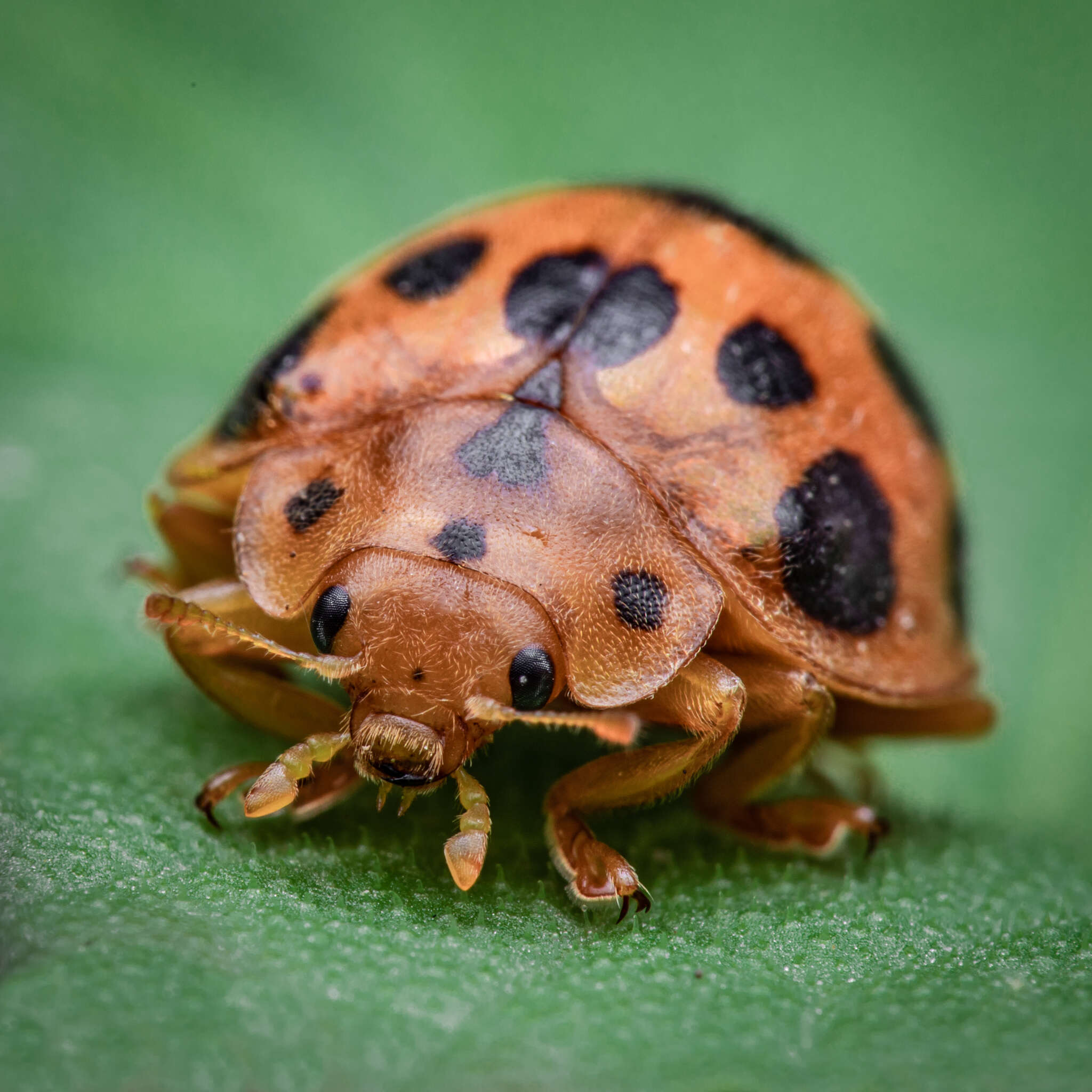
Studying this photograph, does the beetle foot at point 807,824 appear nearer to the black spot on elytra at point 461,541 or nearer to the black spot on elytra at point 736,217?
the black spot on elytra at point 461,541

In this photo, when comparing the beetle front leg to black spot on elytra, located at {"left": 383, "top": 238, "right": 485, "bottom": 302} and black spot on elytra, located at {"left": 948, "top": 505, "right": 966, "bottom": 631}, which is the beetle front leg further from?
black spot on elytra, located at {"left": 383, "top": 238, "right": 485, "bottom": 302}

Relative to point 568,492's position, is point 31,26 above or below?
above

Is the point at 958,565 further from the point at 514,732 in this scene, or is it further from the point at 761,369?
the point at 514,732

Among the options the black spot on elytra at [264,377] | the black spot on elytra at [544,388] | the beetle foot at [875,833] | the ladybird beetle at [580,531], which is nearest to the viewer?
A: the ladybird beetle at [580,531]

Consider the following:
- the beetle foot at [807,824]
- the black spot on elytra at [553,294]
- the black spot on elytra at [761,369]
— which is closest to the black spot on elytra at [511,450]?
the black spot on elytra at [553,294]

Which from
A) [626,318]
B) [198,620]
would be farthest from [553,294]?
[198,620]

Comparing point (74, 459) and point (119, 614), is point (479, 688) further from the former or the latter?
point (74, 459)

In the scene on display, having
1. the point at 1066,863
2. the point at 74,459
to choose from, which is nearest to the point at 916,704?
the point at 1066,863
